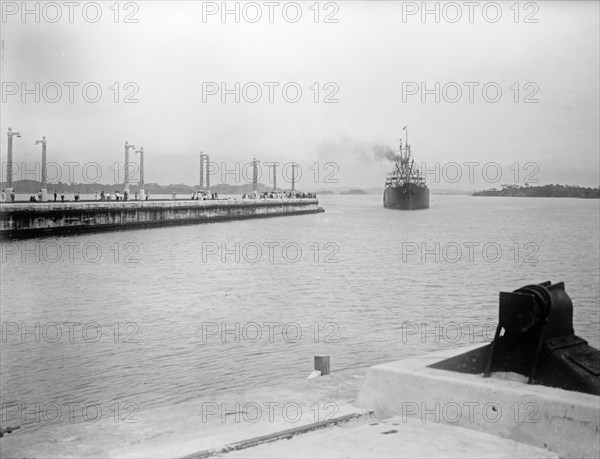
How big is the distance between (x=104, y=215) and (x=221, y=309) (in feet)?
93.1

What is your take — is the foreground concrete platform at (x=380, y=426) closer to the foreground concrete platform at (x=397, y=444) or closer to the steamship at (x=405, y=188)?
the foreground concrete platform at (x=397, y=444)

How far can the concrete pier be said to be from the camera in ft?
129

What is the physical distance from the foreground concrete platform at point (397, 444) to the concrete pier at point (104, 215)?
116 feet

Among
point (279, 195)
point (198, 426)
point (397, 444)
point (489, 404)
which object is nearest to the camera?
point (397, 444)

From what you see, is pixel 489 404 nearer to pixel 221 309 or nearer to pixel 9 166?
pixel 221 309

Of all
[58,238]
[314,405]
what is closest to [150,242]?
[58,238]

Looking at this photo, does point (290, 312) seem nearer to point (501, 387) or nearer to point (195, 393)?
point (195, 393)

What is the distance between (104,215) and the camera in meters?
48.7

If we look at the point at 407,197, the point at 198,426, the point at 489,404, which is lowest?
the point at 198,426

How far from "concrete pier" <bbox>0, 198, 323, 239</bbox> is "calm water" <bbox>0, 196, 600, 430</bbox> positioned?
5.23 ft

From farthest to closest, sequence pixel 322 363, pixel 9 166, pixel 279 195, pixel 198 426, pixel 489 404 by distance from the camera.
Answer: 1. pixel 279 195
2. pixel 9 166
3. pixel 322 363
4. pixel 198 426
5. pixel 489 404

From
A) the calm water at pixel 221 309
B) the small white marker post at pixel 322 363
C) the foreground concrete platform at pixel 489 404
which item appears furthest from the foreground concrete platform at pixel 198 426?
the calm water at pixel 221 309

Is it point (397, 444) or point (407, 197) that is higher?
point (407, 197)

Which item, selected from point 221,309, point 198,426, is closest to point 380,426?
point 198,426
